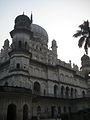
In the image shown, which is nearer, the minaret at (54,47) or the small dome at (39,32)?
the small dome at (39,32)

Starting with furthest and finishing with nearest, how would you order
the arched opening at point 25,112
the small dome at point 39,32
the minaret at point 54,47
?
the minaret at point 54,47 < the small dome at point 39,32 < the arched opening at point 25,112

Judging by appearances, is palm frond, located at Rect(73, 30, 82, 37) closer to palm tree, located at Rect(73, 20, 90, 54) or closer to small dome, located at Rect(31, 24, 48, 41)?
palm tree, located at Rect(73, 20, 90, 54)

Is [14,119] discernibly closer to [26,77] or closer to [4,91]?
[4,91]

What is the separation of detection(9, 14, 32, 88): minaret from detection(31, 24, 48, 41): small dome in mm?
11908

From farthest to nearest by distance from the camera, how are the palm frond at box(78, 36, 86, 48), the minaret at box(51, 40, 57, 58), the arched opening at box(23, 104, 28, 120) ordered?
1. the minaret at box(51, 40, 57, 58)
2. the palm frond at box(78, 36, 86, 48)
3. the arched opening at box(23, 104, 28, 120)

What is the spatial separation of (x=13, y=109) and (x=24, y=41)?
13.6 metres

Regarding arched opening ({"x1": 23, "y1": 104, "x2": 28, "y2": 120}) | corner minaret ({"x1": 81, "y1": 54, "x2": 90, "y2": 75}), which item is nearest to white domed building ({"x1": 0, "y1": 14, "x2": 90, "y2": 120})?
arched opening ({"x1": 23, "y1": 104, "x2": 28, "y2": 120})

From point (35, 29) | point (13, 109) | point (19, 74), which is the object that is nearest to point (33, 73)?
point (19, 74)

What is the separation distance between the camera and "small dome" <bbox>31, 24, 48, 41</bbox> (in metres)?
48.7

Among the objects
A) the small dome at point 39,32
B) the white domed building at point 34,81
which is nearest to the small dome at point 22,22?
the white domed building at point 34,81

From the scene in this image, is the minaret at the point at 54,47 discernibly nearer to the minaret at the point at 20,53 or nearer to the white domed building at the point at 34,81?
the white domed building at the point at 34,81

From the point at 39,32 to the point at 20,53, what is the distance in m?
17.7

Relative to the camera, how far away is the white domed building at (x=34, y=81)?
25.5 meters

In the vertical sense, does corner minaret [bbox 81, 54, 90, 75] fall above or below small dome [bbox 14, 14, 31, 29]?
below
